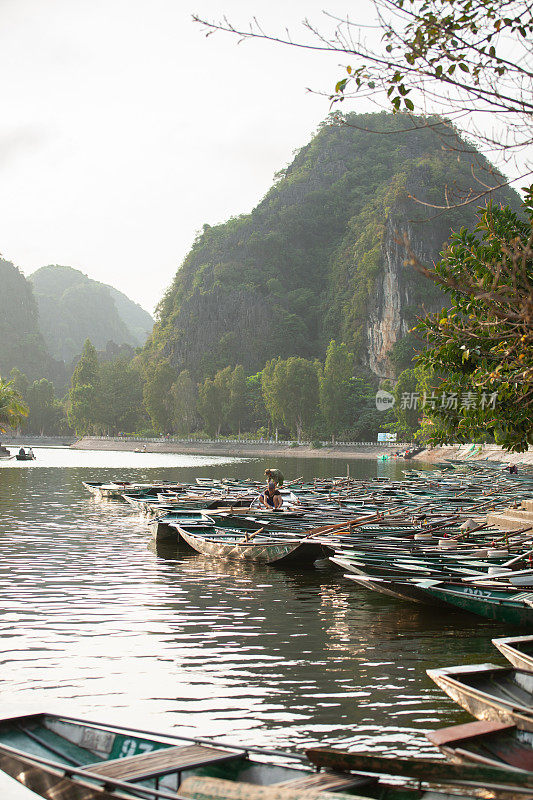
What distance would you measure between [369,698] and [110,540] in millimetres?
17218

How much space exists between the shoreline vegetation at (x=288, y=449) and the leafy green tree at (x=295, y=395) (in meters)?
4.67

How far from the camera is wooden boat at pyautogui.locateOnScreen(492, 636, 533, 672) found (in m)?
8.29

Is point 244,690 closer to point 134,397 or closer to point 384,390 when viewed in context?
point 384,390

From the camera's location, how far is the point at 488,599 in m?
12.4

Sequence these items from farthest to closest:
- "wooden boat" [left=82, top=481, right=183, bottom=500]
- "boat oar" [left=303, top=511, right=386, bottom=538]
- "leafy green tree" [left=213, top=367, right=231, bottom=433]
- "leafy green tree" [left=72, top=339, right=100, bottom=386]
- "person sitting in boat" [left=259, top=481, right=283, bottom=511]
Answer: "leafy green tree" [left=72, top=339, right=100, bottom=386]
"leafy green tree" [left=213, top=367, right=231, bottom=433]
"wooden boat" [left=82, top=481, right=183, bottom=500]
"person sitting in boat" [left=259, top=481, right=283, bottom=511]
"boat oar" [left=303, top=511, right=386, bottom=538]

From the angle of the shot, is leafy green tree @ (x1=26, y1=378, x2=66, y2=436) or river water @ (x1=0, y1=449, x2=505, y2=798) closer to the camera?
river water @ (x1=0, y1=449, x2=505, y2=798)

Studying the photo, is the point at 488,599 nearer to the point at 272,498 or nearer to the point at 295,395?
the point at 272,498

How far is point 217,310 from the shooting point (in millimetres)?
184375

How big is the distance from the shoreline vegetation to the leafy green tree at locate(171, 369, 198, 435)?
7817 millimetres

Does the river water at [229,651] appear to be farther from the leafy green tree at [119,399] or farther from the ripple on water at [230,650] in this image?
the leafy green tree at [119,399]

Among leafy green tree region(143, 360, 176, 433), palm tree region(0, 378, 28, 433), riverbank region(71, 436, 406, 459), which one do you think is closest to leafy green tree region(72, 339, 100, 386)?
riverbank region(71, 436, 406, 459)

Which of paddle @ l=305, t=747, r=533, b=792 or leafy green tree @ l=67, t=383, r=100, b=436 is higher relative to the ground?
leafy green tree @ l=67, t=383, r=100, b=436

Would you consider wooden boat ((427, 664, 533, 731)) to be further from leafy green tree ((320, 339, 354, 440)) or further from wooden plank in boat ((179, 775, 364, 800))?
leafy green tree ((320, 339, 354, 440))

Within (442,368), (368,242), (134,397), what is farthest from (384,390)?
(442,368)
